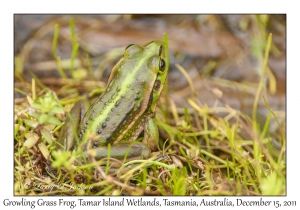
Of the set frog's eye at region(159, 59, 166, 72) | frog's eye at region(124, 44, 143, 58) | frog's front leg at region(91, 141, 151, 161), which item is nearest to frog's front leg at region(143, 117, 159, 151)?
frog's front leg at region(91, 141, 151, 161)

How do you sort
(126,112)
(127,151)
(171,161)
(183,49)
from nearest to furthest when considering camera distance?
(127,151), (126,112), (171,161), (183,49)

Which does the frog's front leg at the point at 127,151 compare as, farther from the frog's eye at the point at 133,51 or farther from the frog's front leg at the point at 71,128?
the frog's eye at the point at 133,51

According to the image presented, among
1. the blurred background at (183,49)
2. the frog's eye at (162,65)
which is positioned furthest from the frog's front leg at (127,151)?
the blurred background at (183,49)

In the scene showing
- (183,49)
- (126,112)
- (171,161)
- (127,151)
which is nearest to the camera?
(127,151)

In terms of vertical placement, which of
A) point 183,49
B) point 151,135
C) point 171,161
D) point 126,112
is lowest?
point 171,161

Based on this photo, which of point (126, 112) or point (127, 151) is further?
point (126, 112)

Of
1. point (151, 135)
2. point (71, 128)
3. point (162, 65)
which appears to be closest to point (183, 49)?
point (162, 65)

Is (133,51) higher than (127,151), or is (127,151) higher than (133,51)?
(133,51)

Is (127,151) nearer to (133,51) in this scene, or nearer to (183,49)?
(133,51)
